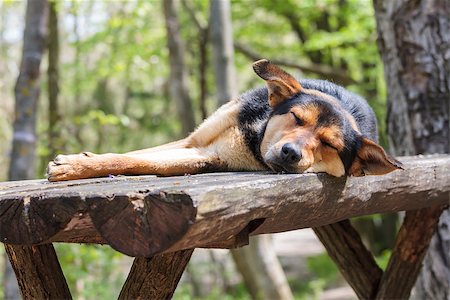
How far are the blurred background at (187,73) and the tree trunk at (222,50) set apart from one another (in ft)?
0.04

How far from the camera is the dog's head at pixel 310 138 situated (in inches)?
118

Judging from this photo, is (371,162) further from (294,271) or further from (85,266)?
(294,271)

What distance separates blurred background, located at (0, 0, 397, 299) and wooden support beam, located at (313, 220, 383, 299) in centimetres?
295

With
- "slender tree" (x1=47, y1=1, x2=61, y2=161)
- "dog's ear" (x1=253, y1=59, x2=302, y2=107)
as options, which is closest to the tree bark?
"dog's ear" (x1=253, y1=59, x2=302, y2=107)

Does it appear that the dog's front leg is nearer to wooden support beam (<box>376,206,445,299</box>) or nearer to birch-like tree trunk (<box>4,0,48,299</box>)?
wooden support beam (<box>376,206,445,299</box>)

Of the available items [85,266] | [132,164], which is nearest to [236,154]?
[132,164]

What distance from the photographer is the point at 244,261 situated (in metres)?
7.66

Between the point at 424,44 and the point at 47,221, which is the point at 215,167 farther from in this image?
the point at 424,44

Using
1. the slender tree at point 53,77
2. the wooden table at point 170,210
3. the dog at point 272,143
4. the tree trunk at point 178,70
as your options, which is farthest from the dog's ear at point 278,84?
the slender tree at point 53,77

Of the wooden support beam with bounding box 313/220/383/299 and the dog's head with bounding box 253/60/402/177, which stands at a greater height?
the dog's head with bounding box 253/60/402/177

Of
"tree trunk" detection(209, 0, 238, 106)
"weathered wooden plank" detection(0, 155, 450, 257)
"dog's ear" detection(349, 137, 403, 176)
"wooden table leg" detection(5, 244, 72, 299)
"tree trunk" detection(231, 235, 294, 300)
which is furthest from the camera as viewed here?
"tree trunk" detection(231, 235, 294, 300)

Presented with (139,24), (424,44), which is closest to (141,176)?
(424,44)

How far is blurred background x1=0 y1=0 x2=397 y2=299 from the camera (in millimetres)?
7559

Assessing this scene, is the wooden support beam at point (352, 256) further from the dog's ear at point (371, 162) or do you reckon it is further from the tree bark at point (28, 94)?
the tree bark at point (28, 94)
